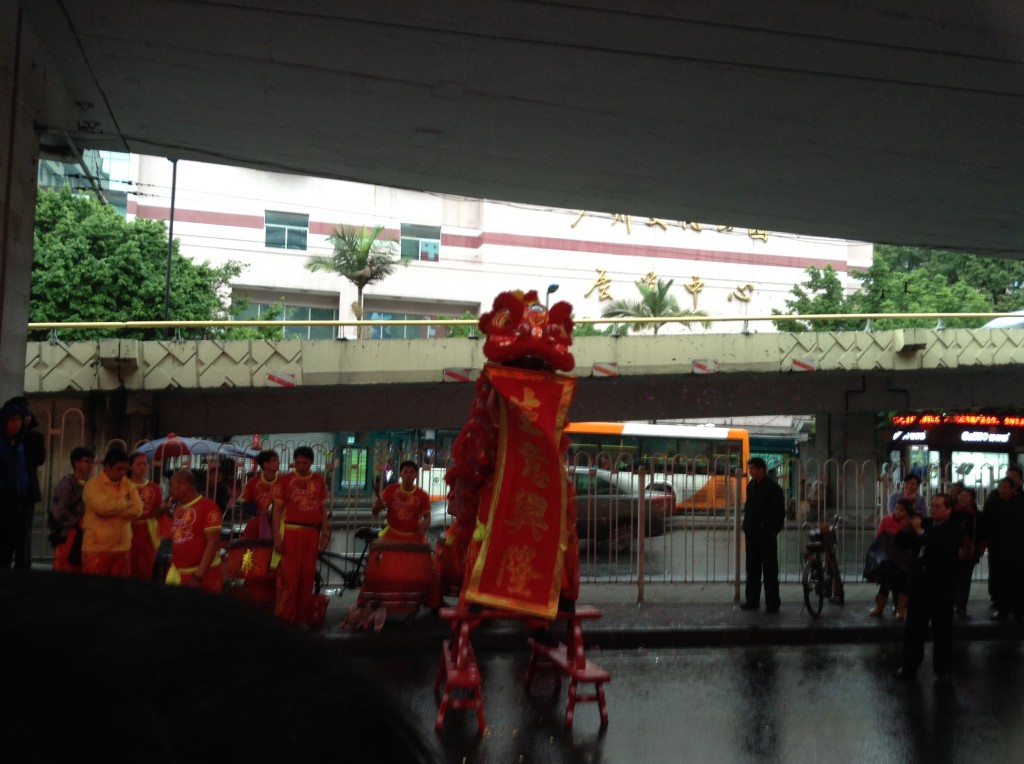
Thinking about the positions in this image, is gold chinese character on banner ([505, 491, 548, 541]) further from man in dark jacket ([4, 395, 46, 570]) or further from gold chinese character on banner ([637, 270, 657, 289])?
gold chinese character on banner ([637, 270, 657, 289])

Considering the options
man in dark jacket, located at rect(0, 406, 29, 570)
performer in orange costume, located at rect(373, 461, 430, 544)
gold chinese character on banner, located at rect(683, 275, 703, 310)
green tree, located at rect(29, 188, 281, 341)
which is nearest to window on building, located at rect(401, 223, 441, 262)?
gold chinese character on banner, located at rect(683, 275, 703, 310)

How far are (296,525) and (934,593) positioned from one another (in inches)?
229

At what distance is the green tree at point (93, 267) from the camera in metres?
24.6

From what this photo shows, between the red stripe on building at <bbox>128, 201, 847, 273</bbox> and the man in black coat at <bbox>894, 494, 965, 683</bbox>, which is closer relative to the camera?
the man in black coat at <bbox>894, 494, 965, 683</bbox>

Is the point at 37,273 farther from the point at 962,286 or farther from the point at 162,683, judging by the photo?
the point at 962,286

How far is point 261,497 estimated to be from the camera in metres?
10.4

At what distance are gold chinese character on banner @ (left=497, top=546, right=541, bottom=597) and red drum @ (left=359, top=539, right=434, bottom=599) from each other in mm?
3017

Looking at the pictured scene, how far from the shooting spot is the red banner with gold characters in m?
7.03

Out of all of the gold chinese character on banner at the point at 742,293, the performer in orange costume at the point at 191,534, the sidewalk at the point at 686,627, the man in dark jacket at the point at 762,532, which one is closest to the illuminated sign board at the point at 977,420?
the sidewalk at the point at 686,627

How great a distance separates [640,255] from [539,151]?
36.5 m

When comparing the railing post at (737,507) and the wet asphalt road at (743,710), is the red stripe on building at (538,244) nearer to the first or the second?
the railing post at (737,507)

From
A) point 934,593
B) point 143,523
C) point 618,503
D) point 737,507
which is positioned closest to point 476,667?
point 143,523

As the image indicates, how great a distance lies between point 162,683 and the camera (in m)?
1.08

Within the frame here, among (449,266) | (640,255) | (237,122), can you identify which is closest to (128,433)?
(237,122)
